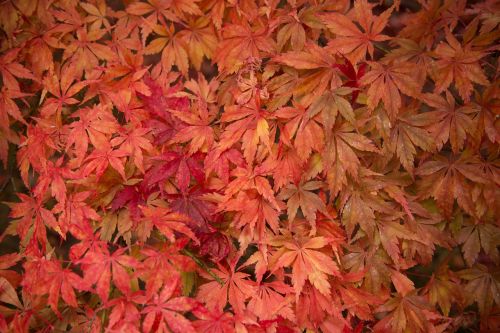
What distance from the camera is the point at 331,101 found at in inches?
61.7

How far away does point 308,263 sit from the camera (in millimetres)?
1623

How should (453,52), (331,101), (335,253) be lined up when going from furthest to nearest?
(453,52) → (335,253) → (331,101)

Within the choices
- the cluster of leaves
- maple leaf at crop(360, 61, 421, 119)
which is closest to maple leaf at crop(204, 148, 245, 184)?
the cluster of leaves

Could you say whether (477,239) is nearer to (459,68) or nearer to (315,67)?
(459,68)

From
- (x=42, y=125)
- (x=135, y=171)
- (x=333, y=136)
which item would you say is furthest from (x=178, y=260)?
(x=42, y=125)

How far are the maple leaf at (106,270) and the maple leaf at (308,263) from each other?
532mm

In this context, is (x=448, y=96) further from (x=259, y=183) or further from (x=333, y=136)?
(x=259, y=183)

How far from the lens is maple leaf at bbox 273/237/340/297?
1.57 meters

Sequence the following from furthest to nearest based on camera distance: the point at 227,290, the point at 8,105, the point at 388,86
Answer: the point at 8,105 < the point at 227,290 < the point at 388,86

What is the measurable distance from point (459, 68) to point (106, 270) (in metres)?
1.53

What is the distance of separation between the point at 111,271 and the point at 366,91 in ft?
3.81

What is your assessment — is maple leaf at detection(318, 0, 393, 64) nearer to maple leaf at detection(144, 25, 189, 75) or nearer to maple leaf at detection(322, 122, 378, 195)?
maple leaf at detection(322, 122, 378, 195)

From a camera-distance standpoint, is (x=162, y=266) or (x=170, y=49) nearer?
(x=162, y=266)

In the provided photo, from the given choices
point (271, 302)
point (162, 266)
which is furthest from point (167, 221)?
point (271, 302)
